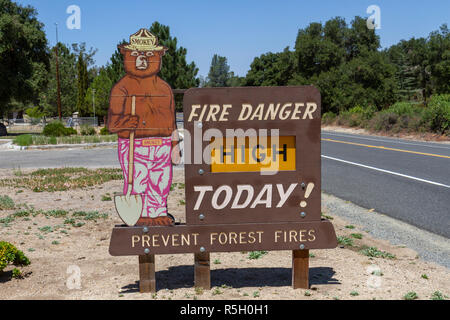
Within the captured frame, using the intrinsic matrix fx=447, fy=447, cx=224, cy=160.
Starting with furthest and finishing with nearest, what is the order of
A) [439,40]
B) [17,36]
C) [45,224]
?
1. [439,40]
2. [17,36]
3. [45,224]

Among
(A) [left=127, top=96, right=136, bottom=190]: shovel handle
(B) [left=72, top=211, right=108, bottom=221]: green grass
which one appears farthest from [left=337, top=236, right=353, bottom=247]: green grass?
(B) [left=72, top=211, right=108, bottom=221]: green grass

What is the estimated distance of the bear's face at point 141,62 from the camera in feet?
13.4

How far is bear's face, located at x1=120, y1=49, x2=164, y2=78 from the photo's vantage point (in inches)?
161

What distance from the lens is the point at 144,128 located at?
4.13m

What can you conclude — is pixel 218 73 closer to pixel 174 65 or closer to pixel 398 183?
pixel 174 65

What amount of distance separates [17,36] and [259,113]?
38343mm

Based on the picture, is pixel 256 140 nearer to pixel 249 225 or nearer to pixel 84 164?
pixel 249 225

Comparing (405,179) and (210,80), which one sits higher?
(210,80)

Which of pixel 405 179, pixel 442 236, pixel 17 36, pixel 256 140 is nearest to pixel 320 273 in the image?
pixel 256 140

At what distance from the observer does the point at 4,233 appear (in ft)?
20.6

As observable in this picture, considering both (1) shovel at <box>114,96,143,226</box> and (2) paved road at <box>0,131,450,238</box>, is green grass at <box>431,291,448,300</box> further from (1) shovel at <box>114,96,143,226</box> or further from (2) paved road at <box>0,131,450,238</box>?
(1) shovel at <box>114,96,143,226</box>

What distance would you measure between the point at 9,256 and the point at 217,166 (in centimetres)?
235

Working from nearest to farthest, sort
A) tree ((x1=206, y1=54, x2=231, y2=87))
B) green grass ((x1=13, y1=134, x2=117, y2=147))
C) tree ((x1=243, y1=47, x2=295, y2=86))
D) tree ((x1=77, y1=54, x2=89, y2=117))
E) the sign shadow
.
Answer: the sign shadow
green grass ((x1=13, y1=134, x2=117, y2=147))
tree ((x1=77, y1=54, x2=89, y2=117))
tree ((x1=243, y1=47, x2=295, y2=86))
tree ((x1=206, y1=54, x2=231, y2=87))

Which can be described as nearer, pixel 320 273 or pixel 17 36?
pixel 320 273
